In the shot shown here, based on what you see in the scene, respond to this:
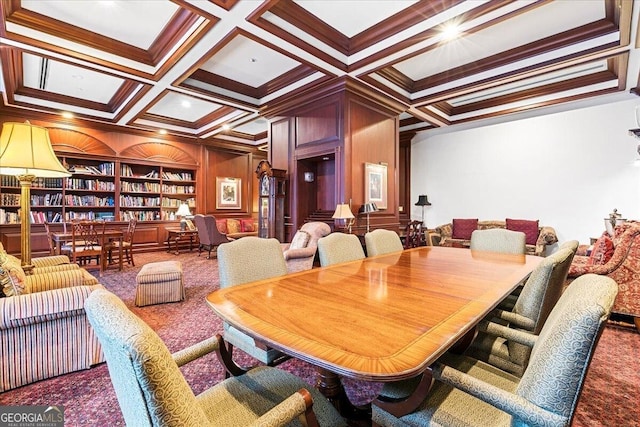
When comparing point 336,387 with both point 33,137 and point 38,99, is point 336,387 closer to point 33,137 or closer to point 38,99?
point 33,137

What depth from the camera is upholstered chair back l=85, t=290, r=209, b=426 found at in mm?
570

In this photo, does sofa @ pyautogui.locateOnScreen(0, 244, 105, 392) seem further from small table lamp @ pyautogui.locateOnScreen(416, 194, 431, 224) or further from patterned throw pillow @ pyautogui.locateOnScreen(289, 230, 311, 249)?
small table lamp @ pyautogui.locateOnScreen(416, 194, 431, 224)

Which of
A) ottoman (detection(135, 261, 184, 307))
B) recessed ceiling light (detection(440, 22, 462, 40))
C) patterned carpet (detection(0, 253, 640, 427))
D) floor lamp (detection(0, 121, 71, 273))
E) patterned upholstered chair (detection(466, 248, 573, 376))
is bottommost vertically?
patterned carpet (detection(0, 253, 640, 427))

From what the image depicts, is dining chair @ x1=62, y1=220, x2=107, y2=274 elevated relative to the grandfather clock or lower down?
lower down

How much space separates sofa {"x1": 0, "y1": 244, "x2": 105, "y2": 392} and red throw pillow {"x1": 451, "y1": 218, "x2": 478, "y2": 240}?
6052mm

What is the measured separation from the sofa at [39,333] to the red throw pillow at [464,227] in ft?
19.9

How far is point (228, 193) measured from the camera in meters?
8.25

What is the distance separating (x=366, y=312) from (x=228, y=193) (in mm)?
7616

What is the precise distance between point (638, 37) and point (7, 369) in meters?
5.94

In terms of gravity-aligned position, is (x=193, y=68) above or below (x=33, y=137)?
above

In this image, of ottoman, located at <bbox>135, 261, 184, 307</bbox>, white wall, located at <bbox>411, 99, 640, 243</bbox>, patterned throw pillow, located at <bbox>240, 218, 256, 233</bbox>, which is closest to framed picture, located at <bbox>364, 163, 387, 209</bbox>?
white wall, located at <bbox>411, 99, 640, 243</bbox>

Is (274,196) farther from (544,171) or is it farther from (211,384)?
(544,171)

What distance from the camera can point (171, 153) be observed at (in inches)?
287

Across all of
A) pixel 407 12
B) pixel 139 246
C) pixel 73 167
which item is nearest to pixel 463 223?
pixel 407 12
